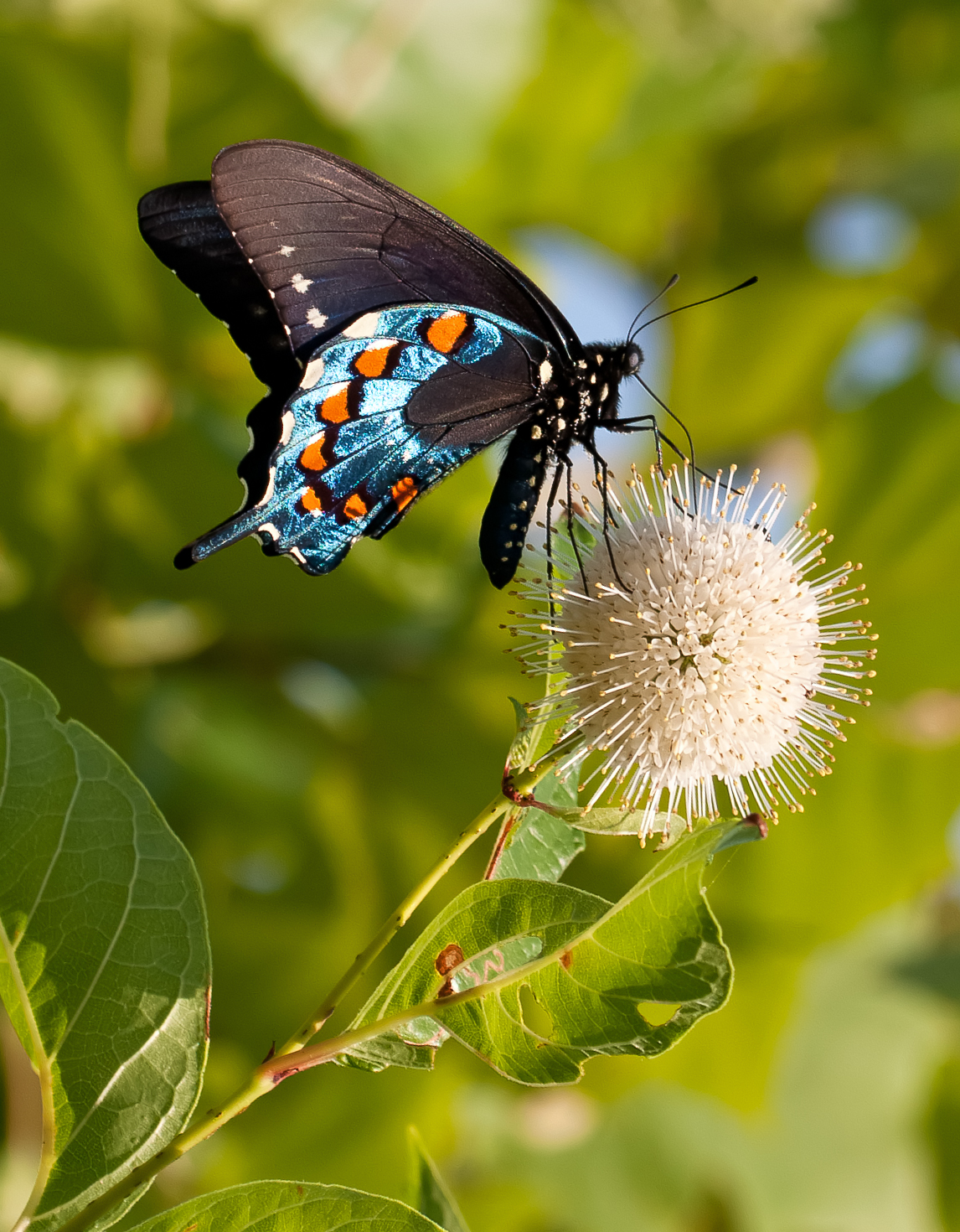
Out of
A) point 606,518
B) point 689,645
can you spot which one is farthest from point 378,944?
point 606,518

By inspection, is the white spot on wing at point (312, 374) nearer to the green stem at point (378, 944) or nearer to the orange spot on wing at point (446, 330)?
the orange spot on wing at point (446, 330)

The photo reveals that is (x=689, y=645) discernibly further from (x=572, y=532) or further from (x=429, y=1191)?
(x=429, y=1191)

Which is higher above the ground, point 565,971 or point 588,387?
point 588,387

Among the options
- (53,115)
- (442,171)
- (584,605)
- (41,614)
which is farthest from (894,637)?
(53,115)

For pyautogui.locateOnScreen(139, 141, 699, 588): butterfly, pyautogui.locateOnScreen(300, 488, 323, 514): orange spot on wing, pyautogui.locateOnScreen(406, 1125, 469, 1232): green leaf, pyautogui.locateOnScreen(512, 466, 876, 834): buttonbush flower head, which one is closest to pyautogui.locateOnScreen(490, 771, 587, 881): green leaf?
pyautogui.locateOnScreen(512, 466, 876, 834): buttonbush flower head

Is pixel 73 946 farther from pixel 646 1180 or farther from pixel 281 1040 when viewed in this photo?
pixel 646 1180

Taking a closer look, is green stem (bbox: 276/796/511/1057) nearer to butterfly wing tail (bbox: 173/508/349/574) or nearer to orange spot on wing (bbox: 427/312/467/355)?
butterfly wing tail (bbox: 173/508/349/574)

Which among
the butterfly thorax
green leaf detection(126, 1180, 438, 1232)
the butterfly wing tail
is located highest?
the butterfly thorax
